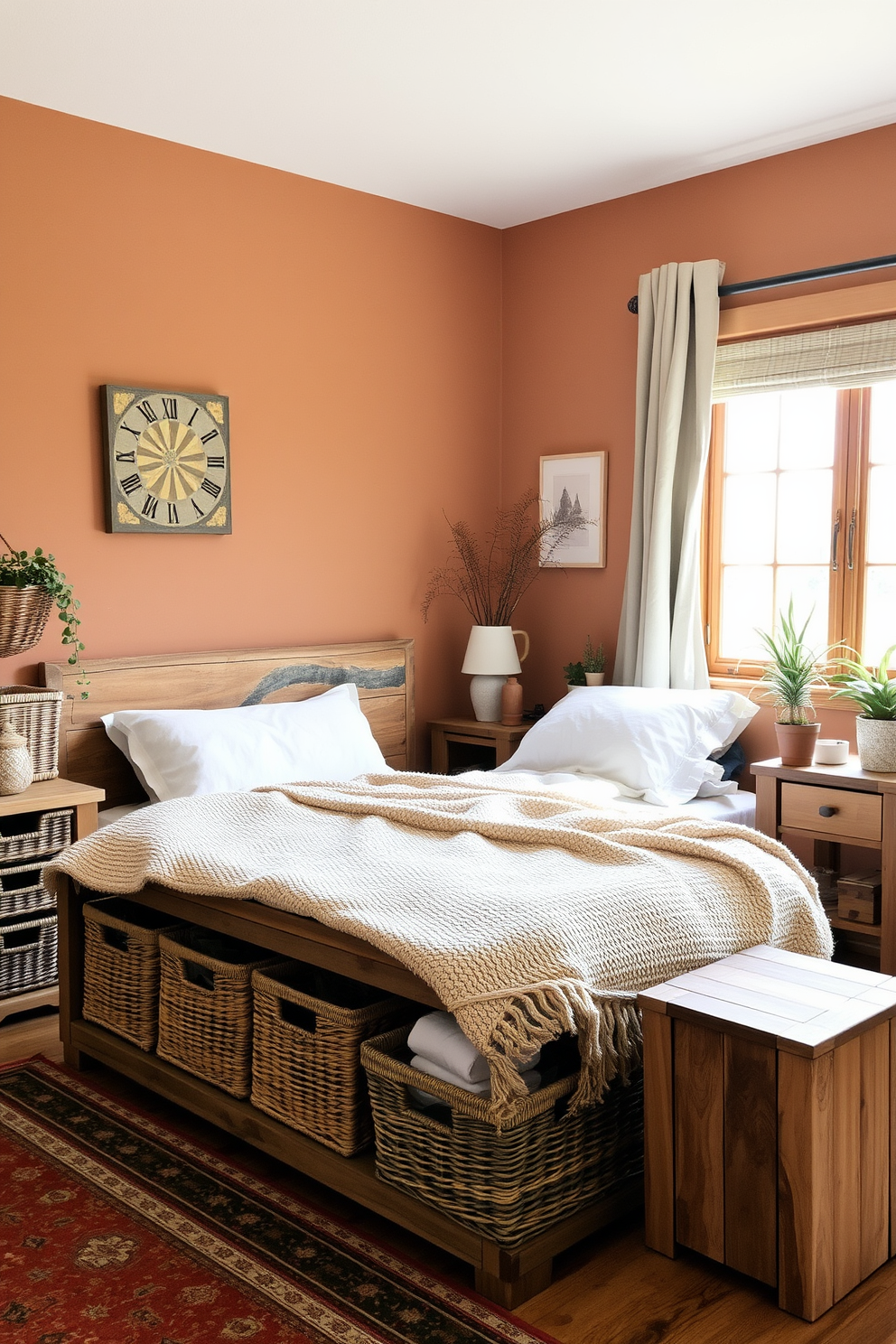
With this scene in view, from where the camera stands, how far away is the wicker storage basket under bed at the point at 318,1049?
7.04 ft

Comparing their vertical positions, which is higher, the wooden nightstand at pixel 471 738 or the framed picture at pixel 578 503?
the framed picture at pixel 578 503

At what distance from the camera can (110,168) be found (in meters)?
3.61

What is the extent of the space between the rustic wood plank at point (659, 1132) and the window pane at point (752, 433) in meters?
2.59

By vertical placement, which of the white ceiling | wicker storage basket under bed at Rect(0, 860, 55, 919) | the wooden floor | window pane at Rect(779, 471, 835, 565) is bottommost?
the wooden floor

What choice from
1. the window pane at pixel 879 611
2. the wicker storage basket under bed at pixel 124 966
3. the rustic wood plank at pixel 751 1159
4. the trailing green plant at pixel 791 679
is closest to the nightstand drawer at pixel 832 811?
the trailing green plant at pixel 791 679

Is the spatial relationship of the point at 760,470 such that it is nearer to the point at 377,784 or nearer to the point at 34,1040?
the point at 377,784

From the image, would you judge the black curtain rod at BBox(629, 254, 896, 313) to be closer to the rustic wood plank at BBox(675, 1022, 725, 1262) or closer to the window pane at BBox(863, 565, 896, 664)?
the window pane at BBox(863, 565, 896, 664)

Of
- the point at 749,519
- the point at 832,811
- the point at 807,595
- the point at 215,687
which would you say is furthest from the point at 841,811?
the point at 215,687

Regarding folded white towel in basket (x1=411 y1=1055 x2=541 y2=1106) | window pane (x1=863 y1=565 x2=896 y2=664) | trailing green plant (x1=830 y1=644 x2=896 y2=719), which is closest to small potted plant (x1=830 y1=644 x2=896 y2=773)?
trailing green plant (x1=830 y1=644 x2=896 y2=719)

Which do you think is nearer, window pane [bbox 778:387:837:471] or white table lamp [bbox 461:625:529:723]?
window pane [bbox 778:387:837:471]

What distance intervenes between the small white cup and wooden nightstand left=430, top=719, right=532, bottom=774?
1.12 m

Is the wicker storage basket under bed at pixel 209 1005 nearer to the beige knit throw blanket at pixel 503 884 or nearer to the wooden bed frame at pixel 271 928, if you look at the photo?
the wooden bed frame at pixel 271 928

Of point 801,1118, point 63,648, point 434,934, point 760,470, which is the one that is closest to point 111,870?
point 434,934

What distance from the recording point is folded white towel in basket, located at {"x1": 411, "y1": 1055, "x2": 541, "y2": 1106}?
6.15 feet
